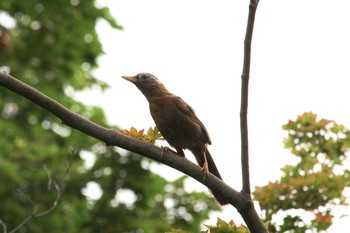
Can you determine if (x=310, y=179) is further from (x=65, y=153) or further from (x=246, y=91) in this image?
(x=65, y=153)

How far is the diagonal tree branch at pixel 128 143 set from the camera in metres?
3.70

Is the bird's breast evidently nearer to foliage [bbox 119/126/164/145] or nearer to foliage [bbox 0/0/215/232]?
foliage [bbox 119/126/164/145]

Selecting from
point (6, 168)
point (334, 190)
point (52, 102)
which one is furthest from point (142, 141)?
point (6, 168)

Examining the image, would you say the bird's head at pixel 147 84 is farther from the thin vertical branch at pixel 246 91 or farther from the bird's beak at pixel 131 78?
the thin vertical branch at pixel 246 91

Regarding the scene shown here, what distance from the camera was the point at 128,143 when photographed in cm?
395

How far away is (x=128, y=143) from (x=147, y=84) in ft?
6.64

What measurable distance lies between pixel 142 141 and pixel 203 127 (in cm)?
177

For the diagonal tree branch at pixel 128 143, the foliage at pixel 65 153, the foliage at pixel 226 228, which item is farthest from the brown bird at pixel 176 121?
the foliage at pixel 65 153

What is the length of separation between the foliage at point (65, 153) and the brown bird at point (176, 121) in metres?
2.37

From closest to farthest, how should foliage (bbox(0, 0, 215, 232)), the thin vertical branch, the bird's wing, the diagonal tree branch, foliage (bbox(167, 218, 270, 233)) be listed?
the thin vertical branch → the diagonal tree branch → foliage (bbox(167, 218, 270, 233)) → the bird's wing → foliage (bbox(0, 0, 215, 232))

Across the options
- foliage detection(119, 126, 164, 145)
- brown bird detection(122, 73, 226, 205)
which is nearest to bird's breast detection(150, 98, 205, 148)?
brown bird detection(122, 73, 226, 205)

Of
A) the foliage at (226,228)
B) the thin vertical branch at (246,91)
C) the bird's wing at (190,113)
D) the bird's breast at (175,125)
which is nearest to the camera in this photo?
the thin vertical branch at (246,91)

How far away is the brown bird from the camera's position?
18.1ft

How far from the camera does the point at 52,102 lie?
12.3ft
